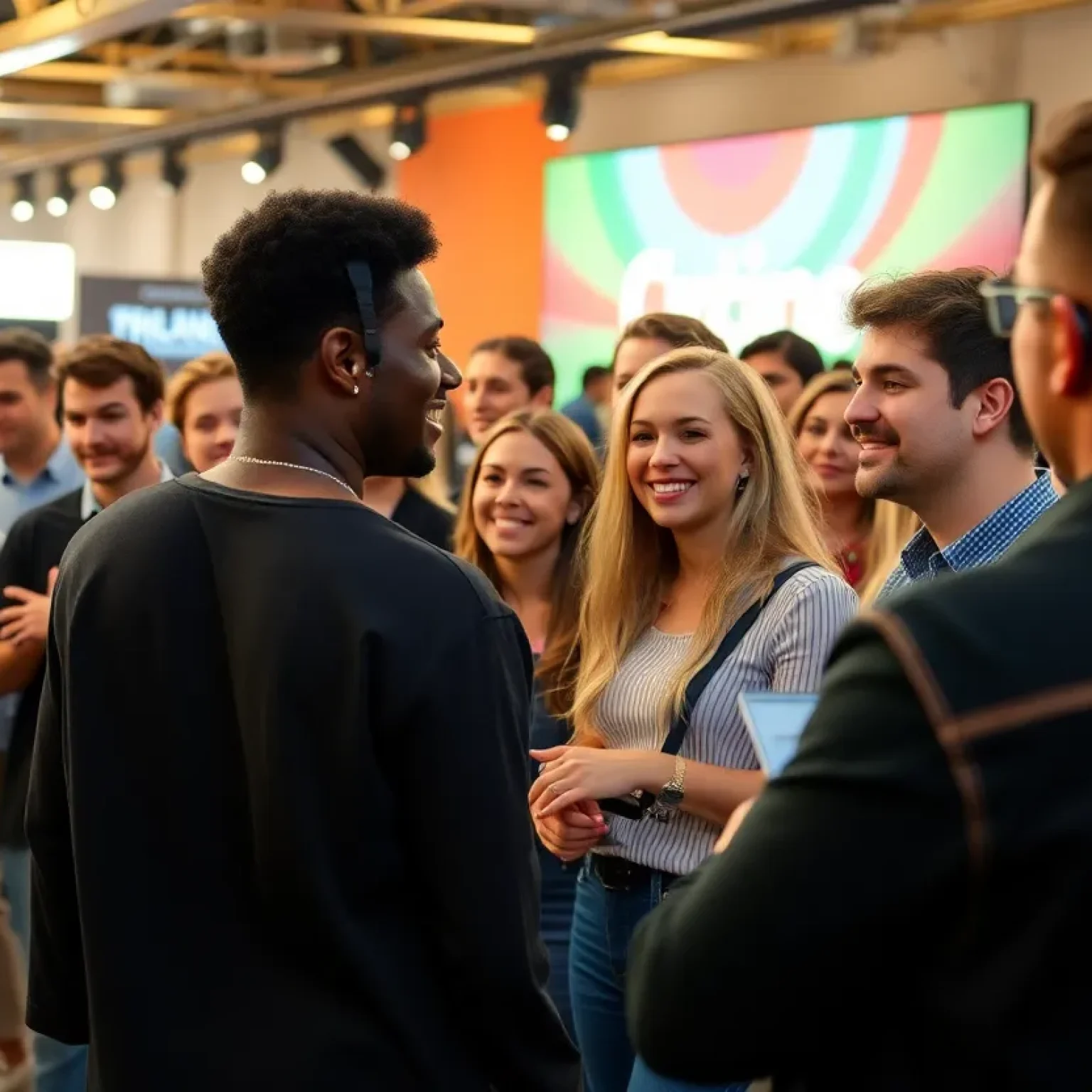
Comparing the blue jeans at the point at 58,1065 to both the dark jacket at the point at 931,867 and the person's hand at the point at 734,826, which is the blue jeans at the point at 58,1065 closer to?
the person's hand at the point at 734,826

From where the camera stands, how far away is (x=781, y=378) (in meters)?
5.35

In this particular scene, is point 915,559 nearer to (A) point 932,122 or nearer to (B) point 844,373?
(B) point 844,373

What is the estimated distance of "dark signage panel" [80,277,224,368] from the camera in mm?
11836

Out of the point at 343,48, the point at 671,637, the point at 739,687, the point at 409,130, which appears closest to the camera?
the point at 739,687

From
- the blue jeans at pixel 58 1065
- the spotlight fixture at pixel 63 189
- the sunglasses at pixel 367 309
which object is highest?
the sunglasses at pixel 367 309

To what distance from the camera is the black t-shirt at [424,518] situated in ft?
14.2

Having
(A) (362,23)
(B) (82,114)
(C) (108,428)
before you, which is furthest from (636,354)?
(B) (82,114)

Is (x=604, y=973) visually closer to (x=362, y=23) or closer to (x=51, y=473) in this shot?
(x=51, y=473)

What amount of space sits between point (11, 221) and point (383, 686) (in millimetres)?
16887

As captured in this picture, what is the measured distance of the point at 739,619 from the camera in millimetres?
2793

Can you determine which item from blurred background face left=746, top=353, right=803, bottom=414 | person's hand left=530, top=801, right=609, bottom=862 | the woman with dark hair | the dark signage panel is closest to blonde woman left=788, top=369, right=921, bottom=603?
the woman with dark hair

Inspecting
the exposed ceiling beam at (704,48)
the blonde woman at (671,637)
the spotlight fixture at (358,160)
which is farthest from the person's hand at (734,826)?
the spotlight fixture at (358,160)

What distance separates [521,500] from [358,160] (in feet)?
28.6

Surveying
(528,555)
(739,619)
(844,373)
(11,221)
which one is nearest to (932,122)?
(844,373)
